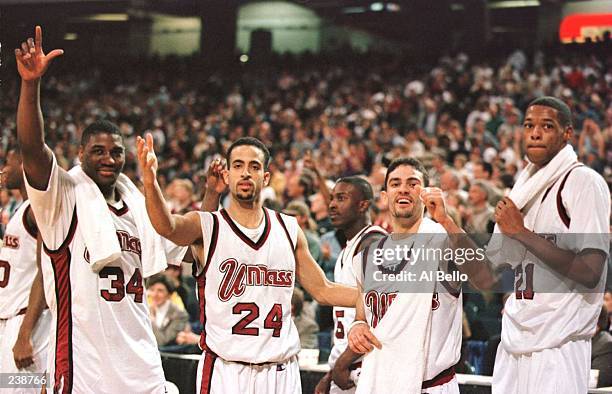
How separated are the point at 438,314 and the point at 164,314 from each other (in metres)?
3.73

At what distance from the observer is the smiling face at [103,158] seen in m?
4.88

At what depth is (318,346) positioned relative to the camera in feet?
24.8

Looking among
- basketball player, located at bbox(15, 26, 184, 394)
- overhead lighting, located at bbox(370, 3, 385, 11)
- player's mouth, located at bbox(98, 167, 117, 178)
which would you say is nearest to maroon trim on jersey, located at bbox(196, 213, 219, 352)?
basketball player, located at bbox(15, 26, 184, 394)

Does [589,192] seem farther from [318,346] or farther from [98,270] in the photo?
[318,346]

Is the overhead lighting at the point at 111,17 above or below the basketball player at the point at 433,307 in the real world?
above

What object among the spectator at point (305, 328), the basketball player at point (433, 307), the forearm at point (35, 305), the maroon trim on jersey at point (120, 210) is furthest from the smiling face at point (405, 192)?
the spectator at point (305, 328)

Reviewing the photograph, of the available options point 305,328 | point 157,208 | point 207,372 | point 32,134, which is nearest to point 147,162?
point 157,208

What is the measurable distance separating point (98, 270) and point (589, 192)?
2.48 meters

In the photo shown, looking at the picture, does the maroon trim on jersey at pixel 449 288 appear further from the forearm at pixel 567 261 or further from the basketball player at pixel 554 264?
the forearm at pixel 567 261

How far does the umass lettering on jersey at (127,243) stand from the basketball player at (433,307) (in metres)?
1.20

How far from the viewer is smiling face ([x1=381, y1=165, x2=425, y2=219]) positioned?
4738 mm

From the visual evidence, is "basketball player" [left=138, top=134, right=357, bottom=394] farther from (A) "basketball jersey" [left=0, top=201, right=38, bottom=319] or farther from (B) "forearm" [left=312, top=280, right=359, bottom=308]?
(A) "basketball jersey" [left=0, top=201, right=38, bottom=319]

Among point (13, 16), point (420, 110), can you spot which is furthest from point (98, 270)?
point (420, 110)

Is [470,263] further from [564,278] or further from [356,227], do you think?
[356,227]
